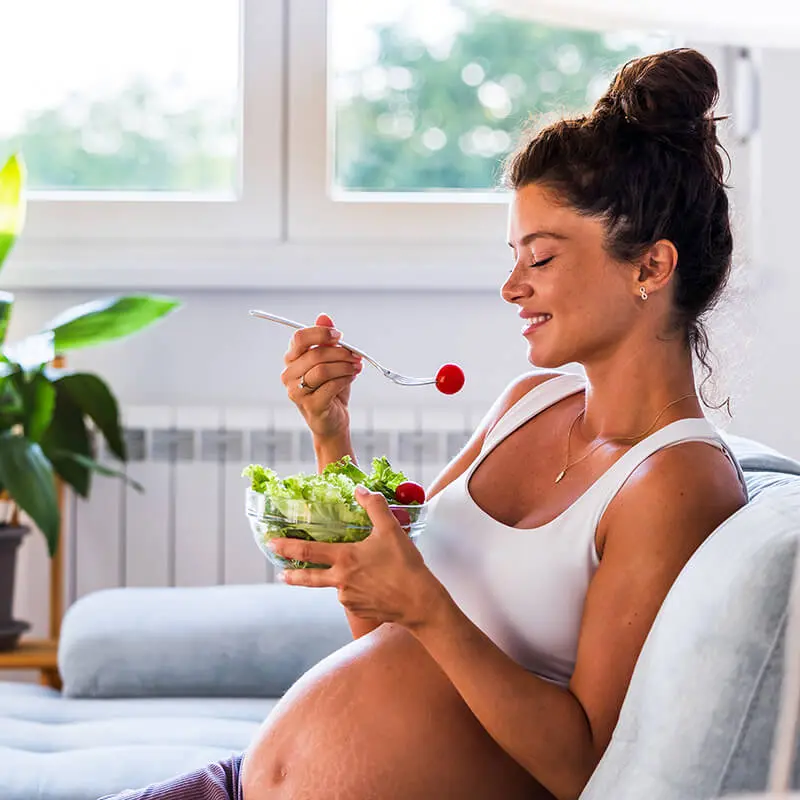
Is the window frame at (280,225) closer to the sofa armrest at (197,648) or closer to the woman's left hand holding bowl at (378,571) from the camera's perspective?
the sofa armrest at (197,648)

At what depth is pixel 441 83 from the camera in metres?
2.82

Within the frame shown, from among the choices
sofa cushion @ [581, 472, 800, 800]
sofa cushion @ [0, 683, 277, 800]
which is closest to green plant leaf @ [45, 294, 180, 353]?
sofa cushion @ [0, 683, 277, 800]

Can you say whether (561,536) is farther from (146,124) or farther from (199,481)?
(146,124)

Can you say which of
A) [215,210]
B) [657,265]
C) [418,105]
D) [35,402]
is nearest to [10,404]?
[35,402]

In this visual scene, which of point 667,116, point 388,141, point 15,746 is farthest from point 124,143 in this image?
point 667,116

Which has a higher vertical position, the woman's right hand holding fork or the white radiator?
the woman's right hand holding fork

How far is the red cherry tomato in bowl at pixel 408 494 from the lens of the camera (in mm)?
1183

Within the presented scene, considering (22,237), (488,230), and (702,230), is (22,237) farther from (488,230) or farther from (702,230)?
(702,230)

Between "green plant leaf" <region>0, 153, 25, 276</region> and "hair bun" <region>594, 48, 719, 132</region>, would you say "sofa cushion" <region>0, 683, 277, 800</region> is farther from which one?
"hair bun" <region>594, 48, 719, 132</region>

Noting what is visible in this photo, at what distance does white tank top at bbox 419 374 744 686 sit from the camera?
3.76 ft

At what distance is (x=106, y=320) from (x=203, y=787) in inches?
51.5

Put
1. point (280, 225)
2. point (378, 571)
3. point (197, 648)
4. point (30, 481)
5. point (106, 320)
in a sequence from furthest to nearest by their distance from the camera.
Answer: point (280, 225) → point (106, 320) → point (30, 481) → point (197, 648) → point (378, 571)

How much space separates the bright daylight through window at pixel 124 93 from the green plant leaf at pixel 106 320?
1.62 feet

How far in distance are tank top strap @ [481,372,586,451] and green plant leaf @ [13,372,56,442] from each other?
4.05ft
